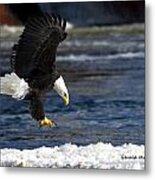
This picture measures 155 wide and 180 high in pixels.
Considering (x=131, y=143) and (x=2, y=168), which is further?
(x=2, y=168)

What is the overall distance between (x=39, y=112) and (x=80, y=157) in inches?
8.3

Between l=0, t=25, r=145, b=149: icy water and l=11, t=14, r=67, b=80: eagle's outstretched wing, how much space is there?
0.09 feet

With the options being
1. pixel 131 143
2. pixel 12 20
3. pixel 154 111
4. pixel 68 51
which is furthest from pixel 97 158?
pixel 12 20

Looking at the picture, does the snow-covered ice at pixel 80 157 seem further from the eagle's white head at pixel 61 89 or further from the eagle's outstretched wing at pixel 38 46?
the eagle's outstretched wing at pixel 38 46

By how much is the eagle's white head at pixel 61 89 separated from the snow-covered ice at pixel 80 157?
158 millimetres

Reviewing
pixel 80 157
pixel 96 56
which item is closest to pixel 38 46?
pixel 96 56

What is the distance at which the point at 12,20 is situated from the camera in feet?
6.60

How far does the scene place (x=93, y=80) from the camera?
1949 millimetres

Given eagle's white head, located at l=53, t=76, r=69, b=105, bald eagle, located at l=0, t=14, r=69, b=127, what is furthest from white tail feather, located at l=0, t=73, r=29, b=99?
eagle's white head, located at l=53, t=76, r=69, b=105

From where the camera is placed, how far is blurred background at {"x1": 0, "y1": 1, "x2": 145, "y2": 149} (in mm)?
1904

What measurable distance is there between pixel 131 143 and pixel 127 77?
22 cm

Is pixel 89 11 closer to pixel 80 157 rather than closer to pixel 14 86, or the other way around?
pixel 14 86

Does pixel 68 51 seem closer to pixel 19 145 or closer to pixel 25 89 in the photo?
pixel 25 89

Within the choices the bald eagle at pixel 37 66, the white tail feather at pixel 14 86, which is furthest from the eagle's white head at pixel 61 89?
the white tail feather at pixel 14 86
